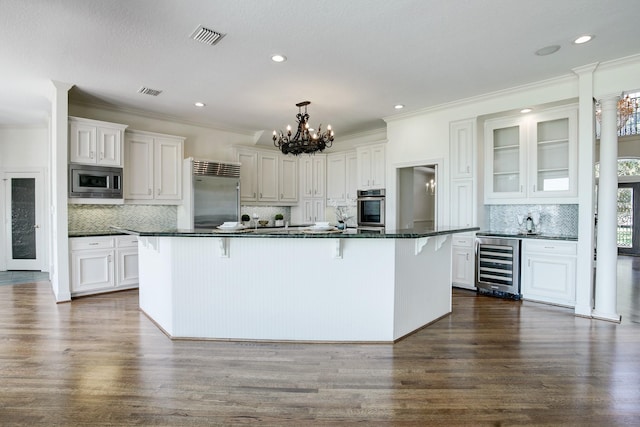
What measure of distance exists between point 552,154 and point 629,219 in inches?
269

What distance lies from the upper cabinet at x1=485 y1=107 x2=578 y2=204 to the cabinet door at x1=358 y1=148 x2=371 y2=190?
1.98 metres

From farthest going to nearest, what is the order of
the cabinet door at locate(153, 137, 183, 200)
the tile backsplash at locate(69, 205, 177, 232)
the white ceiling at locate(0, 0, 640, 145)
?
the cabinet door at locate(153, 137, 183, 200)
the tile backsplash at locate(69, 205, 177, 232)
the white ceiling at locate(0, 0, 640, 145)

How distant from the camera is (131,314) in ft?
13.1

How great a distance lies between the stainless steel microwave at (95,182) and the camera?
4.64 m

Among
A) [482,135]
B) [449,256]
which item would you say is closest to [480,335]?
[449,256]

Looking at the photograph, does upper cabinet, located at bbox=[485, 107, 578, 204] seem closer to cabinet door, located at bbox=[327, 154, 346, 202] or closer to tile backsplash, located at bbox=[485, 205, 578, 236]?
tile backsplash, located at bbox=[485, 205, 578, 236]

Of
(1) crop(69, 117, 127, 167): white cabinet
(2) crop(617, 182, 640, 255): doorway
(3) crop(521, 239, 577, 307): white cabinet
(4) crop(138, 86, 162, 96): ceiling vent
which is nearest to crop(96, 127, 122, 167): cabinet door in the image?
(1) crop(69, 117, 127, 167): white cabinet

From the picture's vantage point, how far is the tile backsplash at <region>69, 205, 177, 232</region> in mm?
5234

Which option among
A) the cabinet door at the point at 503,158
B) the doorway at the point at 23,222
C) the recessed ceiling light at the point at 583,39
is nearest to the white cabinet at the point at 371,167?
the cabinet door at the point at 503,158

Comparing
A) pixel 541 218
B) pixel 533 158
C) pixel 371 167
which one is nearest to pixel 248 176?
pixel 371 167

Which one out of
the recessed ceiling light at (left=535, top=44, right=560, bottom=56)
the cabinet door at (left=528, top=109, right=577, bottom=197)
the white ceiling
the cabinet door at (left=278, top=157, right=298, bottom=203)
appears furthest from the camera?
the cabinet door at (left=278, top=157, right=298, bottom=203)

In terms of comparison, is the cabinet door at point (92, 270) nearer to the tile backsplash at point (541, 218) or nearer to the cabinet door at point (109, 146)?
the cabinet door at point (109, 146)

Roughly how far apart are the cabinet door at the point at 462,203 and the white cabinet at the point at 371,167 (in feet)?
4.24

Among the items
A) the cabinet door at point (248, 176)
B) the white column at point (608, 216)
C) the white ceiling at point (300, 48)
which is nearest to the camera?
the white ceiling at point (300, 48)
